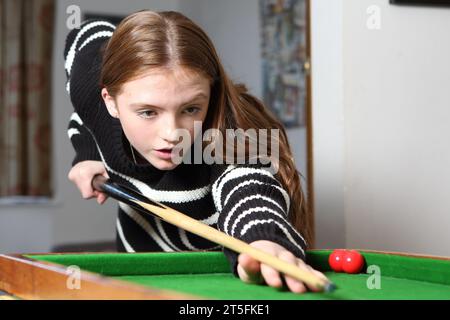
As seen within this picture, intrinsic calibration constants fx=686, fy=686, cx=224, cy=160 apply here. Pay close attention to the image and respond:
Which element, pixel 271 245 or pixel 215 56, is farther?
pixel 215 56

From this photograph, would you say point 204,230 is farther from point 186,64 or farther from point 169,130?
point 186,64

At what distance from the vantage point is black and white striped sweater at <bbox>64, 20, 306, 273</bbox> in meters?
1.51

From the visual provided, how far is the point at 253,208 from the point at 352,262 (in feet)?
0.81

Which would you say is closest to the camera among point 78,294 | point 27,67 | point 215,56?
point 78,294

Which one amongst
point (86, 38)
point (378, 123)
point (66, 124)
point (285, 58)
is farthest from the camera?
point (66, 124)

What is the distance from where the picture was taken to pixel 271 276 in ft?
4.01

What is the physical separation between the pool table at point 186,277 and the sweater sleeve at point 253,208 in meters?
0.09

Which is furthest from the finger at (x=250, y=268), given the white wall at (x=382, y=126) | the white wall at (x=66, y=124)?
the white wall at (x=66, y=124)

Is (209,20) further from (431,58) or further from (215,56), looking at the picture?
(215,56)

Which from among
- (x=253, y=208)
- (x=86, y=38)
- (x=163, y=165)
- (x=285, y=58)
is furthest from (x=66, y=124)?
(x=253, y=208)

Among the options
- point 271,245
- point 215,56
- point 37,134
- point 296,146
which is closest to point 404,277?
point 271,245

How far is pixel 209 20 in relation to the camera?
570cm

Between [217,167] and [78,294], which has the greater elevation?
[217,167]

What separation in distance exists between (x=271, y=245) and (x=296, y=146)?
3216mm
